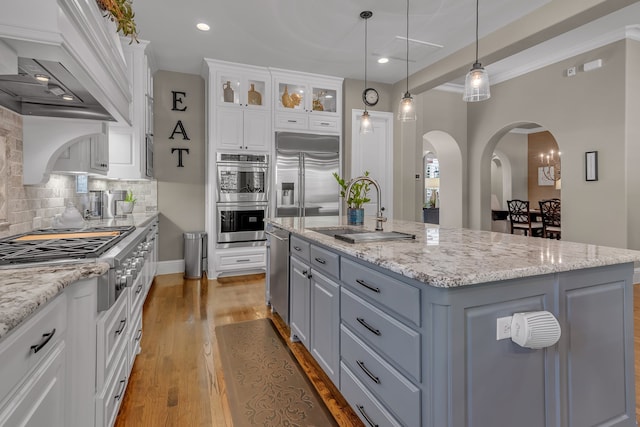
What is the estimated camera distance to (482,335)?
1.14 m

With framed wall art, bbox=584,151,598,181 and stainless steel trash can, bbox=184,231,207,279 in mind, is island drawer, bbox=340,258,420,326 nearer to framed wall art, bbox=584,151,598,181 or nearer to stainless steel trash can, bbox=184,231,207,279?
stainless steel trash can, bbox=184,231,207,279

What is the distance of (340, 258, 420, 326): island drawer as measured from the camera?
3.91 ft

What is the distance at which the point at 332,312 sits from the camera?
1833mm

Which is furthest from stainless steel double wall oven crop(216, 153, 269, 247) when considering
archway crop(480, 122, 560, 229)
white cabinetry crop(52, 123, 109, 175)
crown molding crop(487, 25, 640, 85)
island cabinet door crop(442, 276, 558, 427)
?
archway crop(480, 122, 560, 229)

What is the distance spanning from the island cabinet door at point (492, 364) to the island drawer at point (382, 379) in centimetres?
12

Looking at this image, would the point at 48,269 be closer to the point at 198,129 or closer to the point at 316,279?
A: the point at 316,279

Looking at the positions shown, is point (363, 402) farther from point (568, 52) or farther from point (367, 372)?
point (568, 52)

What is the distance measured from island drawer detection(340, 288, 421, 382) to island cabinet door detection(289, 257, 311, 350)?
0.53 metres

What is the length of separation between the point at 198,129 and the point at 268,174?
4.26 feet

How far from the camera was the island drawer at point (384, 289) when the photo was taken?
3.91ft

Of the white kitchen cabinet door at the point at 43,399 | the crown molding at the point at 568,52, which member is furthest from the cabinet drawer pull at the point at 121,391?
the crown molding at the point at 568,52

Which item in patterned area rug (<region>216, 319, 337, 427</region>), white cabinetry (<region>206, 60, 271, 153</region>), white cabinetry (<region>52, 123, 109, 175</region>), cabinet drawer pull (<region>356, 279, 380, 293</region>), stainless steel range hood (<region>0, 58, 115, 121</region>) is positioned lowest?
patterned area rug (<region>216, 319, 337, 427</region>)

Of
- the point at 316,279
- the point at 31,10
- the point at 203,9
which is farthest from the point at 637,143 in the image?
the point at 31,10

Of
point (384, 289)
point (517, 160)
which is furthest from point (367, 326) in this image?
point (517, 160)
